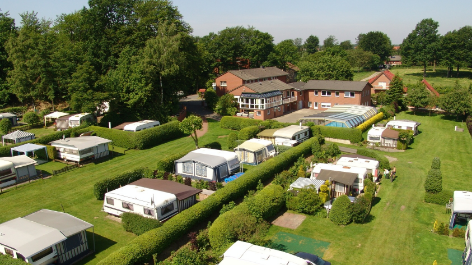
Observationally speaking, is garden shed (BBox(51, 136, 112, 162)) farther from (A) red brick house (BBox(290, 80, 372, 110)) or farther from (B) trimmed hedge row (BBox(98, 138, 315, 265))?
(A) red brick house (BBox(290, 80, 372, 110))

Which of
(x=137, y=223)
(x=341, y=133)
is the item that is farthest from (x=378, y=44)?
(x=137, y=223)

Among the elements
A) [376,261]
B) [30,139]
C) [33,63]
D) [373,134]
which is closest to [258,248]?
[376,261]

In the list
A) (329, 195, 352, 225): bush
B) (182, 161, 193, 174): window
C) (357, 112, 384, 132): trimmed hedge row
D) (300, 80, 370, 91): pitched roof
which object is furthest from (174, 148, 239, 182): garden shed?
(300, 80, 370, 91): pitched roof

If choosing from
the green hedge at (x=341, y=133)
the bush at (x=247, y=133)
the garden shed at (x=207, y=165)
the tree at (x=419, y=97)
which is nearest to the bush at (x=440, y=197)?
the garden shed at (x=207, y=165)

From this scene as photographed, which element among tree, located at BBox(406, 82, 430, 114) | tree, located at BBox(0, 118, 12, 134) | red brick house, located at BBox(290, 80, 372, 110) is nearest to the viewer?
tree, located at BBox(0, 118, 12, 134)

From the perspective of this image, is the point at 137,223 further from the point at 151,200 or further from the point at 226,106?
the point at 226,106

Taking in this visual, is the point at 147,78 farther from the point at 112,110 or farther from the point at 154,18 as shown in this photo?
the point at 154,18

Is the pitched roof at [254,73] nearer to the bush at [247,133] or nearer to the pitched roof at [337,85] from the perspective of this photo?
the pitched roof at [337,85]

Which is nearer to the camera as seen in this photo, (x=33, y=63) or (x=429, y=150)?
(x=429, y=150)
